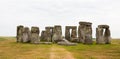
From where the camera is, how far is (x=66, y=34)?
51.9m

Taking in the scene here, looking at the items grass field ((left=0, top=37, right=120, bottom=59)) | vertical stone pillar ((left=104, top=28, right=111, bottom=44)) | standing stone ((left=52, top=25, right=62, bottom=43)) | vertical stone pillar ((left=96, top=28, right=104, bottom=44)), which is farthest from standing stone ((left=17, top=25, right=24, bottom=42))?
vertical stone pillar ((left=104, top=28, right=111, bottom=44))

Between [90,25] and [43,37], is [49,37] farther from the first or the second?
[90,25]

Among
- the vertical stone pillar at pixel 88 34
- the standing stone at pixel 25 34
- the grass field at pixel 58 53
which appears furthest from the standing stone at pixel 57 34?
the grass field at pixel 58 53

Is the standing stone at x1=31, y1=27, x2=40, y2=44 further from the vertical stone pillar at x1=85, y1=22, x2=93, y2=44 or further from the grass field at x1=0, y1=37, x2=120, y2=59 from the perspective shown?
the grass field at x1=0, y1=37, x2=120, y2=59

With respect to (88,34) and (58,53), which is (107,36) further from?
(58,53)

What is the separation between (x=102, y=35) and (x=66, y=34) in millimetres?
9283

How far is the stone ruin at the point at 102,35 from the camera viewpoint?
145 ft

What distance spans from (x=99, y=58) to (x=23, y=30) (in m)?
24.6

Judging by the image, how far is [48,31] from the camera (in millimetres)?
51031

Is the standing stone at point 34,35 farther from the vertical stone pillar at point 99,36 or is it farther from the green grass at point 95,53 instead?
the green grass at point 95,53

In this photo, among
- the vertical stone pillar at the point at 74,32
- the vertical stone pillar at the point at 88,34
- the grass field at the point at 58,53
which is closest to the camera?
the grass field at the point at 58,53

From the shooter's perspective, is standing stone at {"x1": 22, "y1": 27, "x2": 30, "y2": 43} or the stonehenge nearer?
standing stone at {"x1": 22, "y1": 27, "x2": 30, "y2": 43}

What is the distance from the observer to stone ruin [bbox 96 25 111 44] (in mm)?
44094

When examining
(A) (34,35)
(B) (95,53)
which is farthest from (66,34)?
(B) (95,53)
